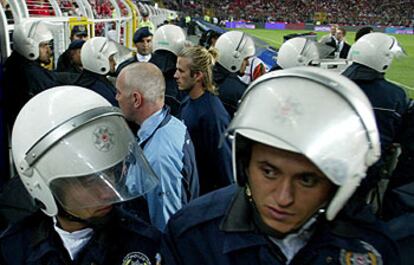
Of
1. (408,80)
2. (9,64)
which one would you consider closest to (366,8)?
(408,80)

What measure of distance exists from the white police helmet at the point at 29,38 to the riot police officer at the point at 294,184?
3.86 m

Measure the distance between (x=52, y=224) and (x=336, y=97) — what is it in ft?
3.77

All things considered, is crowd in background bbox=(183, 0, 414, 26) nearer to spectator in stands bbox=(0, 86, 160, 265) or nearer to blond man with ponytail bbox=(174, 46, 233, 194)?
blond man with ponytail bbox=(174, 46, 233, 194)

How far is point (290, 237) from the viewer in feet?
4.62

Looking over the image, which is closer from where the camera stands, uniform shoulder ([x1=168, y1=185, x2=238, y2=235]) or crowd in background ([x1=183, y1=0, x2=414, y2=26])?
uniform shoulder ([x1=168, y1=185, x2=238, y2=235])

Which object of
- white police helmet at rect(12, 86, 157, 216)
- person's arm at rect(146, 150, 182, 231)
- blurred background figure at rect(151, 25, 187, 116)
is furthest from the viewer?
blurred background figure at rect(151, 25, 187, 116)

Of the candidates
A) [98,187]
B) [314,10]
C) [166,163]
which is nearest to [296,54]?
[166,163]

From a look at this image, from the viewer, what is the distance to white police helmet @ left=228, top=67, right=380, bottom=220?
1.22m

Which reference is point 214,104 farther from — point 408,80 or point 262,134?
point 408,80

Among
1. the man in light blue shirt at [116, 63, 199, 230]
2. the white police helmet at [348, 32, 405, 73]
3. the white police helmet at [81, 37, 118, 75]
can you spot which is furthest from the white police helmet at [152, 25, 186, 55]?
the man in light blue shirt at [116, 63, 199, 230]

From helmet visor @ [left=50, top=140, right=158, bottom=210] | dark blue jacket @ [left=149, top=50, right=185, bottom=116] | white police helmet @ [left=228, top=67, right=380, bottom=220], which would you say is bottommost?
dark blue jacket @ [left=149, top=50, right=185, bottom=116]

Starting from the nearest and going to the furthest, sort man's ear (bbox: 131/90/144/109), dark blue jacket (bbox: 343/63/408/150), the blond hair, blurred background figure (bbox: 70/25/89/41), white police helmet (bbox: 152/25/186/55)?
man's ear (bbox: 131/90/144/109) → the blond hair → dark blue jacket (bbox: 343/63/408/150) → white police helmet (bbox: 152/25/186/55) → blurred background figure (bbox: 70/25/89/41)

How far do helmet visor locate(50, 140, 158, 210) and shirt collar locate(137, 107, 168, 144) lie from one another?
684 mm

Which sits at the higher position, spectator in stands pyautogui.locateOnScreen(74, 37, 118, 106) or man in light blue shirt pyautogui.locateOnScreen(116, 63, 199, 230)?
man in light blue shirt pyautogui.locateOnScreen(116, 63, 199, 230)
